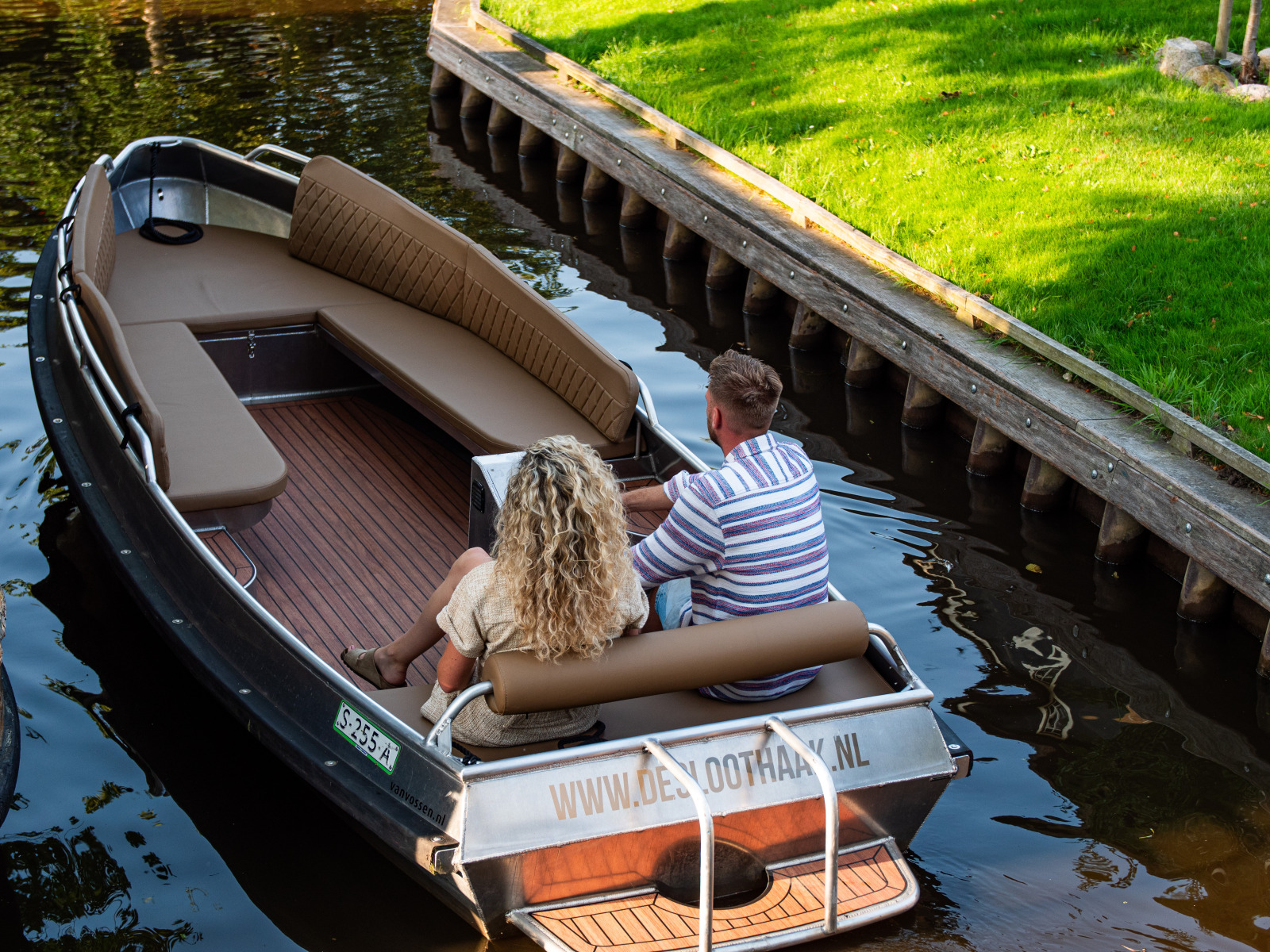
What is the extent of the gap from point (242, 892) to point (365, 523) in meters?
1.81

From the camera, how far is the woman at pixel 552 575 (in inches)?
127

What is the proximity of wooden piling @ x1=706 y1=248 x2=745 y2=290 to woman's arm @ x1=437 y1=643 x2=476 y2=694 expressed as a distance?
18.6 feet

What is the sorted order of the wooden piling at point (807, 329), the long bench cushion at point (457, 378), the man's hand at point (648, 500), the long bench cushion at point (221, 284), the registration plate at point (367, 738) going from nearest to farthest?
the registration plate at point (367, 738) < the man's hand at point (648, 500) < the long bench cushion at point (457, 378) < the long bench cushion at point (221, 284) < the wooden piling at point (807, 329)

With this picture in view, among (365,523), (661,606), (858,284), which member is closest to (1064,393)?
(858,284)

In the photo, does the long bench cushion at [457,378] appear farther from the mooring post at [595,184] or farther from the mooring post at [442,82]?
the mooring post at [442,82]

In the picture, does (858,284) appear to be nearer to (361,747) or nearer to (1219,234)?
(1219,234)

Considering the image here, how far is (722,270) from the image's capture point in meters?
8.94

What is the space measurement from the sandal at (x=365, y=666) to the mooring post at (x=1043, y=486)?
3575 mm

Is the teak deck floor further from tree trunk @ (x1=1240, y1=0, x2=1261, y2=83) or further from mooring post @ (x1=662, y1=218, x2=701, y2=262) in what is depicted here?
tree trunk @ (x1=1240, y1=0, x2=1261, y2=83)

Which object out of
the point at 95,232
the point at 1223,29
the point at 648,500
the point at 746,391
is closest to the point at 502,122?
the point at 1223,29

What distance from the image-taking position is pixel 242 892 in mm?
4168

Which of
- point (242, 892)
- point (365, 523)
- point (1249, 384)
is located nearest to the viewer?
point (242, 892)

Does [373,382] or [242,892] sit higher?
[373,382]

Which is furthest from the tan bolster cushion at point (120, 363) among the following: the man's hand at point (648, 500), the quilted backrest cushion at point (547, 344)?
the man's hand at point (648, 500)
